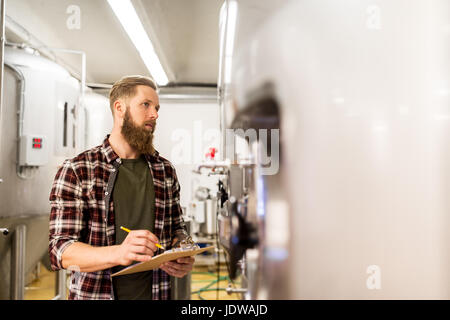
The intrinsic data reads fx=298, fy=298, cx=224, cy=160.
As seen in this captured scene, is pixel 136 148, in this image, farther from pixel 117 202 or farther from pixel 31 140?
pixel 31 140

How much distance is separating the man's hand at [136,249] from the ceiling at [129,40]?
0.61 meters

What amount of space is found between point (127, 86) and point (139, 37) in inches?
8.3

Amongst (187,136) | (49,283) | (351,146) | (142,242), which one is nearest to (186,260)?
(142,242)

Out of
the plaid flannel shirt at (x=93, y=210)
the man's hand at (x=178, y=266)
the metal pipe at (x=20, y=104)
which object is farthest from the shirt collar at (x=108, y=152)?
the metal pipe at (x=20, y=104)

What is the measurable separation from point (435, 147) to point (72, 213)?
43.3 inches

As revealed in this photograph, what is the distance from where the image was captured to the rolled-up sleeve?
0.90m

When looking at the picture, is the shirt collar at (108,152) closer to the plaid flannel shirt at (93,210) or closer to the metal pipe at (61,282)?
the plaid flannel shirt at (93,210)

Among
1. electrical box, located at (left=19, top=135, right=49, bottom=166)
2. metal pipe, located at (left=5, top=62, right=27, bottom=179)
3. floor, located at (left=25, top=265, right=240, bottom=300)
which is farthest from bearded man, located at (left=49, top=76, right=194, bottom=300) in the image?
metal pipe, located at (left=5, top=62, right=27, bottom=179)

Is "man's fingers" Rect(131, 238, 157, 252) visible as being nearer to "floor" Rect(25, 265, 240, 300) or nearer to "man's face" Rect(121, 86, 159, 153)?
"man's face" Rect(121, 86, 159, 153)

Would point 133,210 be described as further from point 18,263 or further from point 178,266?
point 18,263

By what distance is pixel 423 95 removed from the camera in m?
0.85

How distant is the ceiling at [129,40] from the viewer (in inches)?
43.0

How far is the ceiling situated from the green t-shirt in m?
0.38
